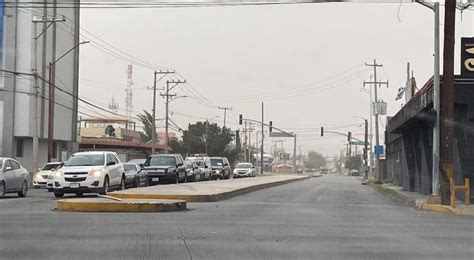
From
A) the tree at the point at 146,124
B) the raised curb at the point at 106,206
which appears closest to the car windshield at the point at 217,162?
the raised curb at the point at 106,206

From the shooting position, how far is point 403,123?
1282 inches

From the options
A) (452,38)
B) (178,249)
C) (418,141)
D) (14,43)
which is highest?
(14,43)

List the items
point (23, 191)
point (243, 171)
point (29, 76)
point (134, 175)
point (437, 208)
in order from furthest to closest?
point (243, 171), point (29, 76), point (134, 175), point (23, 191), point (437, 208)

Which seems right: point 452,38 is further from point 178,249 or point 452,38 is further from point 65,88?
point 65,88

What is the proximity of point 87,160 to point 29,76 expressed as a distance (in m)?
24.8

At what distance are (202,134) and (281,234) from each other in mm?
80834

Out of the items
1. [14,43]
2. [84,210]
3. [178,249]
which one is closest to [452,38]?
[84,210]

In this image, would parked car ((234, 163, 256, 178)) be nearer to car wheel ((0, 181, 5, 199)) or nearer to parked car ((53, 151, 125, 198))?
parked car ((53, 151, 125, 198))

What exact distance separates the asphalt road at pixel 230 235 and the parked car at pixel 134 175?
1267 centimetres

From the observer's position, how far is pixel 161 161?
3544cm

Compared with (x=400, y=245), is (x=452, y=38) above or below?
above

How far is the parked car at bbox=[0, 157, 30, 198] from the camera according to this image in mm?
22984

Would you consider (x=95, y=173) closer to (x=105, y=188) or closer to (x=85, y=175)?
(x=85, y=175)

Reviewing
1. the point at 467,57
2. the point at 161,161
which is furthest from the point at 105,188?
the point at 467,57
